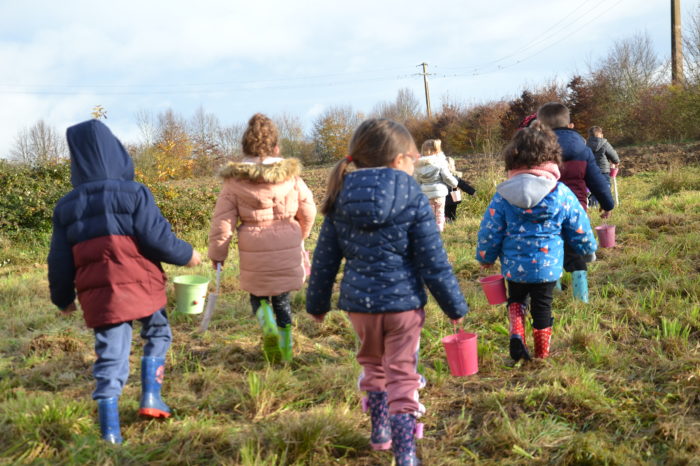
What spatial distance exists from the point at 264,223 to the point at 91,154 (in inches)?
50.3

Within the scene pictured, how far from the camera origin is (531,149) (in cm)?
346

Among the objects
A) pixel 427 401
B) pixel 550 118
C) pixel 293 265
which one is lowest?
pixel 427 401

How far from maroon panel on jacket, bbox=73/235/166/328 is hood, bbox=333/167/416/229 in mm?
1167

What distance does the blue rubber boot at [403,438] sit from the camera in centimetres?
238

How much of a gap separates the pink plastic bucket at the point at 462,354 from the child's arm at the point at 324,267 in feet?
2.77

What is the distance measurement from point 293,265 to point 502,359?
154 centimetres

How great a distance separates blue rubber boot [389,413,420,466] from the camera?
2.38 m

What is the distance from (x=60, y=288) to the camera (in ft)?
9.32

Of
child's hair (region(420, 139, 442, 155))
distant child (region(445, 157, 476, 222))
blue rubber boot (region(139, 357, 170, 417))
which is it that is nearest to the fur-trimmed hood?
blue rubber boot (region(139, 357, 170, 417))

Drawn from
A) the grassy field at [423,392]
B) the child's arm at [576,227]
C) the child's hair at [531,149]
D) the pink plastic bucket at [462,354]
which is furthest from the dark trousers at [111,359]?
the child's arm at [576,227]

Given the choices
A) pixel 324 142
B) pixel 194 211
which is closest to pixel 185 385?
pixel 194 211

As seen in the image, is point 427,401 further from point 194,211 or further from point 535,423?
point 194,211

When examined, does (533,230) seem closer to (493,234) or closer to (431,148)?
(493,234)

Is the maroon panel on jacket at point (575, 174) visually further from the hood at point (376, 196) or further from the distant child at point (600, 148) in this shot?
the distant child at point (600, 148)
